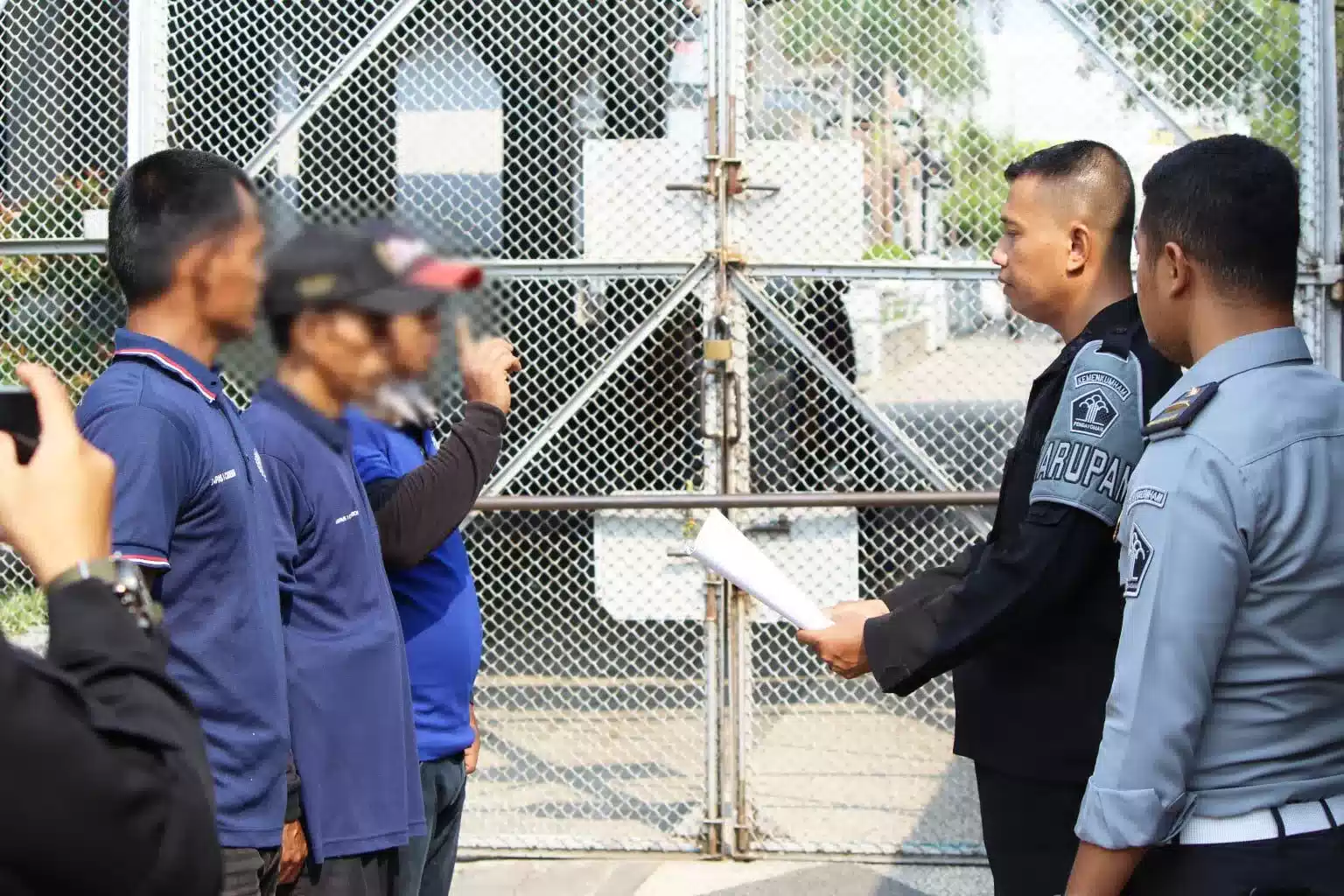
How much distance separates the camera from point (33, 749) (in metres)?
1.08

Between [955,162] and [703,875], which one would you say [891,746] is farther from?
[955,162]

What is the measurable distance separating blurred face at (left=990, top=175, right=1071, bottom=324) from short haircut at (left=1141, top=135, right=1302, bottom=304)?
688mm

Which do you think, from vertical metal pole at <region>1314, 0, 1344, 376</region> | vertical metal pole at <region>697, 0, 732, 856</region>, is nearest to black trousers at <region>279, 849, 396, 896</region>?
vertical metal pole at <region>697, 0, 732, 856</region>

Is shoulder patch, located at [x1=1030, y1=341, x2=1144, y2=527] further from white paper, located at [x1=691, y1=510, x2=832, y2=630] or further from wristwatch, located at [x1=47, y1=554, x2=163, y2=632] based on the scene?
wristwatch, located at [x1=47, y1=554, x2=163, y2=632]

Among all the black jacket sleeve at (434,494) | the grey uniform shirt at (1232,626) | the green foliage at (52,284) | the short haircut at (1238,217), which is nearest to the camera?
the grey uniform shirt at (1232,626)

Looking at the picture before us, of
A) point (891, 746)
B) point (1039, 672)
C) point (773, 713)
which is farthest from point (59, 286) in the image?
point (1039, 672)

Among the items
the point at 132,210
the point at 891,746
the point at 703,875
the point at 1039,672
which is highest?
the point at 132,210

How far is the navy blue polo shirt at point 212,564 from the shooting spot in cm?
219

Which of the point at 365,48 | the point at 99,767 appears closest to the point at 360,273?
the point at 99,767

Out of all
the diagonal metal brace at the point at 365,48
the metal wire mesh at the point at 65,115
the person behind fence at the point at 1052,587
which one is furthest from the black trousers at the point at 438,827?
the metal wire mesh at the point at 65,115

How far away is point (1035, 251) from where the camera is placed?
9.55ft

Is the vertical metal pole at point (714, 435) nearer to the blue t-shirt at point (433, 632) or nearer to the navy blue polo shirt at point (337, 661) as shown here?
the blue t-shirt at point (433, 632)

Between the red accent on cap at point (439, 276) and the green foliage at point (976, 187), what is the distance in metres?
4.10

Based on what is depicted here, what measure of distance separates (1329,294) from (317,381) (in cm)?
448
